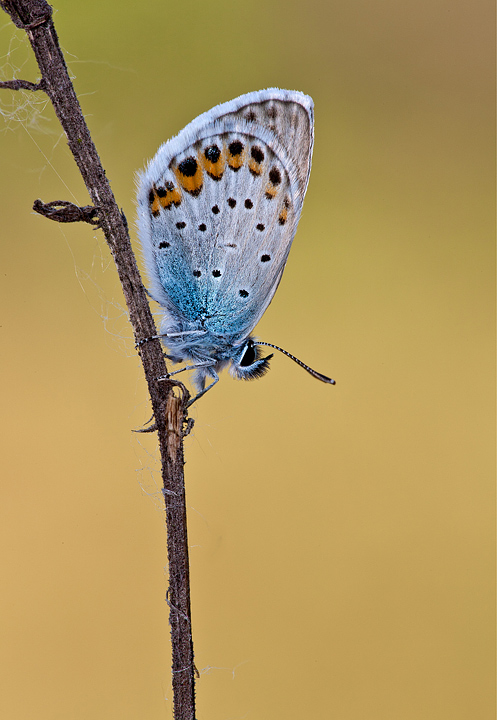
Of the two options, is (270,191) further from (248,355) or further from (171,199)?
(248,355)

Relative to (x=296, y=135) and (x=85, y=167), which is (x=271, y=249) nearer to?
(x=296, y=135)

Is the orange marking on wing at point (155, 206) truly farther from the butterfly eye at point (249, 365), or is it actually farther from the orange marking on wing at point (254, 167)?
the butterfly eye at point (249, 365)

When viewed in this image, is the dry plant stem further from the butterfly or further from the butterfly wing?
the butterfly wing

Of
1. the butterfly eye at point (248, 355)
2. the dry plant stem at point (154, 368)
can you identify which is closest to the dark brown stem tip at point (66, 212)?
the dry plant stem at point (154, 368)

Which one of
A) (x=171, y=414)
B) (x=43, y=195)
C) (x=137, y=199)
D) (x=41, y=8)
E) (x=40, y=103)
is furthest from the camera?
(x=43, y=195)

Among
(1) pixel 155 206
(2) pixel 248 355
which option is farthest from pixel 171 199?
(2) pixel 248 355

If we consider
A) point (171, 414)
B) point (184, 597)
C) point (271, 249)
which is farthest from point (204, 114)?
point (184, 597)
